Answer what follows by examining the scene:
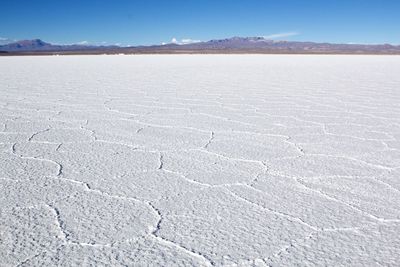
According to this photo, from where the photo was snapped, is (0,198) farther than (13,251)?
Yes

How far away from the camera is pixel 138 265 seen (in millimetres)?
1048

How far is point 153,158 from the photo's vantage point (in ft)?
6.75

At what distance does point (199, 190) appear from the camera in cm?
161

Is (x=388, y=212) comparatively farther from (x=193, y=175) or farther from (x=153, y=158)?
(x=153, y=158)

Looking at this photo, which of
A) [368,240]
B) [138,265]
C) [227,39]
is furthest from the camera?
[227,39]

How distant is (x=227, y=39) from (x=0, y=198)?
16129cm

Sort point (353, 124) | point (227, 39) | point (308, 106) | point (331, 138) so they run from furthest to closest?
point (227, 39), point (308, 106), point (353, 124), point (331, 138)

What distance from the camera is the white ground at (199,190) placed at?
44.3 inches

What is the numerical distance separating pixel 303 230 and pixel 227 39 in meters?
161

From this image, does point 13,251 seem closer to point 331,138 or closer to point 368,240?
point 368,240

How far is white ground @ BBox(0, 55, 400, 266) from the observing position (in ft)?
3.69

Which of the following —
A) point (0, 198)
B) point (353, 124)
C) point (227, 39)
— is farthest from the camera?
point (227, 39)

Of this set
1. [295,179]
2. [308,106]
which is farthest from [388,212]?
[308,106]

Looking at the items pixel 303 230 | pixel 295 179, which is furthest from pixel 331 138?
pixel 303 230
